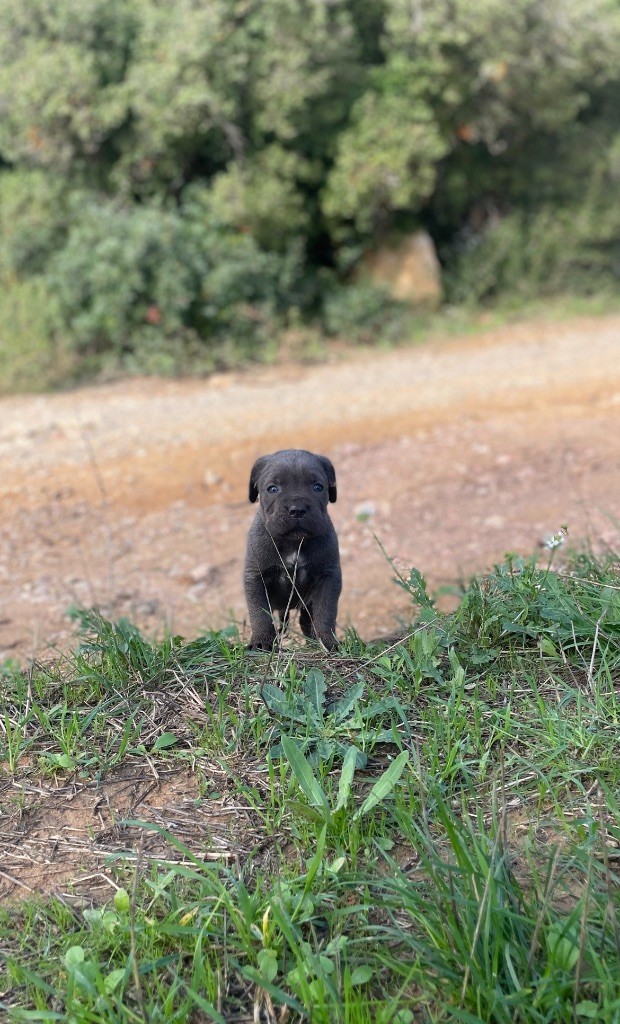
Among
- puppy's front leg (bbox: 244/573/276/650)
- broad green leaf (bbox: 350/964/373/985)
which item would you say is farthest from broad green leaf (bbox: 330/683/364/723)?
broad green leaf (bbox: 350/964/373/985)

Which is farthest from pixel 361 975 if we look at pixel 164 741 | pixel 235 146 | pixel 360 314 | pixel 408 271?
pixel 408 271

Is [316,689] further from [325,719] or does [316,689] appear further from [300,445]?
[300,445]

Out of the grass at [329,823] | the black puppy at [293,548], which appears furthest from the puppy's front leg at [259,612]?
the grass at [329,823]

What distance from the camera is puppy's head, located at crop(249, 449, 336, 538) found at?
3.57 m

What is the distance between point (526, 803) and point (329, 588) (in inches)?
51.6

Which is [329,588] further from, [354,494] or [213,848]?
[354,494]

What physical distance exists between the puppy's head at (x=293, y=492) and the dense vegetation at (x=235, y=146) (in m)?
7.76

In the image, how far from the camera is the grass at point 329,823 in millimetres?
2188

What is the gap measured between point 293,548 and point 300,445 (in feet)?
16.8

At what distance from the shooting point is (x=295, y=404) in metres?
10.1

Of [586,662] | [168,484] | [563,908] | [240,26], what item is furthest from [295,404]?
[563,908]

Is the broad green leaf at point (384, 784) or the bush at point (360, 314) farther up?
the bush at point (360, 314)

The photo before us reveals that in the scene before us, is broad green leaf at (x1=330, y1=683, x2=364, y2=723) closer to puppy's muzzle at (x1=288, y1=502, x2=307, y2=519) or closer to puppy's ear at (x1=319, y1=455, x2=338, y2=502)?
puppy's muzzle at (x1=288, y1=502, x2=307, y2=519)

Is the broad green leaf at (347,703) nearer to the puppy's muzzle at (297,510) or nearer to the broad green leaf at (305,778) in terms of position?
the broad green leaf at (305,778)
